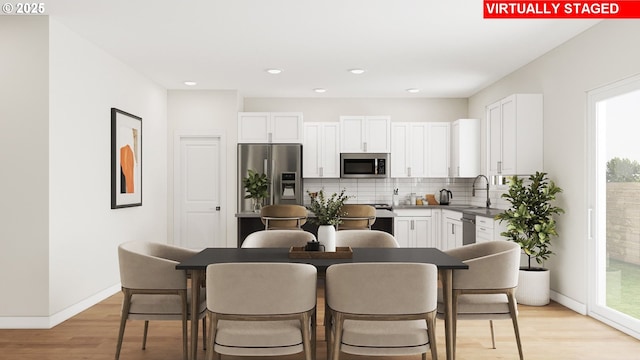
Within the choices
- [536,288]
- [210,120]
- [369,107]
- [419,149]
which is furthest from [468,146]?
[210,120]

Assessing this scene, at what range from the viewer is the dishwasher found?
6586mm

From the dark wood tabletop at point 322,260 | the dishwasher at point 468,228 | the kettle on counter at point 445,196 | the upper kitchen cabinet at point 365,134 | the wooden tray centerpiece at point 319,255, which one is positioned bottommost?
the dishwasher at point 468,228

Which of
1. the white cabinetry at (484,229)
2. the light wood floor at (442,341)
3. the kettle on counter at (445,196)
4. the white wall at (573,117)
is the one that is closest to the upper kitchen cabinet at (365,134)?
the kettle on counter at (445,196)

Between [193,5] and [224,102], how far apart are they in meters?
3.70

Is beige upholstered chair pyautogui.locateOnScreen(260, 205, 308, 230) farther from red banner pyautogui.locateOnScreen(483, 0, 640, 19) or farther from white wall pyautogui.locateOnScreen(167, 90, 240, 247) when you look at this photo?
red banner pyautogui.locateOnScreen(483, 0, 640, 19)

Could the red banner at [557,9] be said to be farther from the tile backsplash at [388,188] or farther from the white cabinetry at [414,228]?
the tile backsplash at [388,188]

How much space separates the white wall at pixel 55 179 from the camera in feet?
14.7

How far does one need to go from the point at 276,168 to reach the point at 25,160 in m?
3.81

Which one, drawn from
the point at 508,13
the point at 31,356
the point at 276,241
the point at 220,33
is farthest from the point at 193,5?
the point at 31,356

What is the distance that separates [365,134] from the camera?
8070mm

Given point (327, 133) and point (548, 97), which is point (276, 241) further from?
point (327, 133)

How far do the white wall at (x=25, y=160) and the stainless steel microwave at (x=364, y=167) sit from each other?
4.51m

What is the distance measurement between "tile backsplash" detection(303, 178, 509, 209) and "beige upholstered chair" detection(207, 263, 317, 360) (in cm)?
575

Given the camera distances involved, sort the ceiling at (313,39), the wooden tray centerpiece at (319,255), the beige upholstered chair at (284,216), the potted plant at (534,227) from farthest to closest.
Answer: the beige upholstered chair at (284,216) → the potted plant at (534,227) → the ceiling at (313,39) → the wooden tray centerpiece at (319,255)
